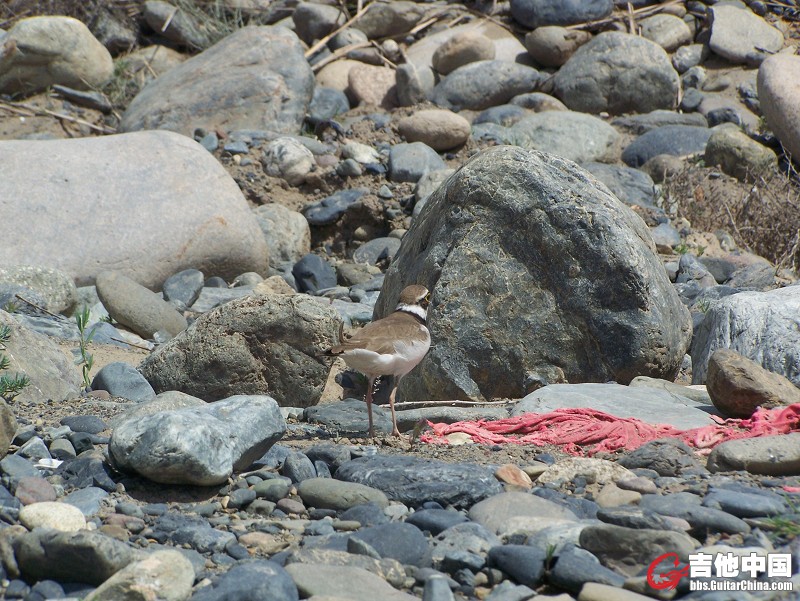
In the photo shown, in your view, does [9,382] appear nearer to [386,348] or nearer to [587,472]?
[386,348]

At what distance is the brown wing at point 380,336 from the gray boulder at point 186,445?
39.0 inches

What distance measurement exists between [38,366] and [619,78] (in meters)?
10.8

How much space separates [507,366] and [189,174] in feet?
16.1

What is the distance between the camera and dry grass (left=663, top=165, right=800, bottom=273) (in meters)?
11.4

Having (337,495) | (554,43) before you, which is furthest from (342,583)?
(554,43)

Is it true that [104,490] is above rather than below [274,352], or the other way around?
above

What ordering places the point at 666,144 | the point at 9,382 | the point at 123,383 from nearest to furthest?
1. the point at 9,382
2. the point at 123,383
3. the point at 666,144

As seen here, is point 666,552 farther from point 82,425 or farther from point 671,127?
point 671,127

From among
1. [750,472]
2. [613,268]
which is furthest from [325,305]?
[750,472]

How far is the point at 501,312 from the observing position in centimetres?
679

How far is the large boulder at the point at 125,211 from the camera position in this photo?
9.31m

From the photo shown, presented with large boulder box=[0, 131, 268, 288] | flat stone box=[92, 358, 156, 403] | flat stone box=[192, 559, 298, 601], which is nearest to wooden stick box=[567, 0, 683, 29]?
large boulder box=[0, 131, 268, 288]

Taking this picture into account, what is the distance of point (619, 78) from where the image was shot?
47.2ft

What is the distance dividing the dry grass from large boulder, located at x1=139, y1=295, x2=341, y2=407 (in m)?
6.56
